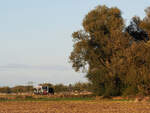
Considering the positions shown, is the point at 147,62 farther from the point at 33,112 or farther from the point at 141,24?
the point at 33,112

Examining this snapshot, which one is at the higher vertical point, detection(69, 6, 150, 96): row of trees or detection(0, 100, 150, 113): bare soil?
detection(69, 6, 150, 96): row of trees

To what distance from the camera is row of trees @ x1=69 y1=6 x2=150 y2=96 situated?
202ft

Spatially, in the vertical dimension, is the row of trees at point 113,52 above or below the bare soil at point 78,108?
above

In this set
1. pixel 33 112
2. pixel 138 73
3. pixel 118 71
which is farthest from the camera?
pixel 118 71

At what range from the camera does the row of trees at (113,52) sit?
202 feet

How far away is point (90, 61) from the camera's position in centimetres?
7125

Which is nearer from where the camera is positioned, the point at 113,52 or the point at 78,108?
the point at 78,108

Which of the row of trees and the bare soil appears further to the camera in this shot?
the row of trees

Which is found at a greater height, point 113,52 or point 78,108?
point 113,52

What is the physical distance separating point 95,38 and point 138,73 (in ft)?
44.5

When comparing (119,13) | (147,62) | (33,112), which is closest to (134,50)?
(147,62)

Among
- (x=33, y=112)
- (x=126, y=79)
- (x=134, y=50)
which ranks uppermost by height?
(x=134, y=50)

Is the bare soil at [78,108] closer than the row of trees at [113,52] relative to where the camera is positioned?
Yes

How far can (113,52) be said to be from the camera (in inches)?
2682
